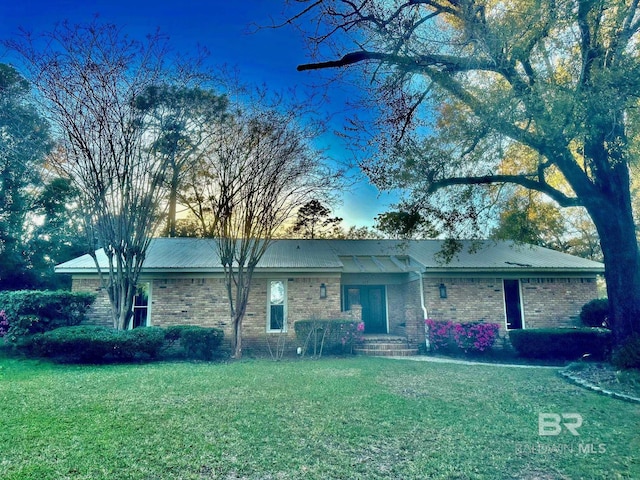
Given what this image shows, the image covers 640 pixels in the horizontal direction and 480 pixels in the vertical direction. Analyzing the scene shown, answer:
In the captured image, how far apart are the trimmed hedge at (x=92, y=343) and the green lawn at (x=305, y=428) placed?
1.58 m

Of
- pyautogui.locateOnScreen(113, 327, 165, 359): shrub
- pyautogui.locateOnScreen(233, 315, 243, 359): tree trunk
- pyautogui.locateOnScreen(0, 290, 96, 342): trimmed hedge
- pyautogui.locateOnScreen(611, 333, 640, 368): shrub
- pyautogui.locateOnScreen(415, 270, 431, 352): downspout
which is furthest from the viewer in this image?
pyautogui.locateOnScreen(415, 270, 431, 352): downspout

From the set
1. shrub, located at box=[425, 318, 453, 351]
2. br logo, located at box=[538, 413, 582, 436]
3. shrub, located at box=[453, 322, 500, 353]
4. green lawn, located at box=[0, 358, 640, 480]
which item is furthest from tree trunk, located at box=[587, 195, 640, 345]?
shrub, located at box=[425, 318, 453, 351]

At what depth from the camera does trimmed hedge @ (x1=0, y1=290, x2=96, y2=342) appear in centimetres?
981

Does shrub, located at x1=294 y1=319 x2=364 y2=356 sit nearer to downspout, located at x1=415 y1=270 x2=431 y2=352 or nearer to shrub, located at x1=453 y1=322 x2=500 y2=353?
downspout, located at x1=415 y1=270 x2=431 y2=352

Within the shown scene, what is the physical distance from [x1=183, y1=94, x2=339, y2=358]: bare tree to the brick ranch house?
1.31 m

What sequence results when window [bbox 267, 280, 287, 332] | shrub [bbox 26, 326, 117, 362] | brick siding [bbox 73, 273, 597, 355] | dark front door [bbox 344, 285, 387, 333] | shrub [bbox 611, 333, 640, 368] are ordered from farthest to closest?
dark front door [bbox 344, 285, 387, 333], window [bbox 267, 280, 287, 332], brick siding [bbox 73, 273, 597, 355], shrub [bbox 26, 326, 117, 362], shrub [bbox 611, 333, 640, 368]

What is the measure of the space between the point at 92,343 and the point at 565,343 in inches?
516

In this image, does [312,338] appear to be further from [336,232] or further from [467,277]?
[336,232]

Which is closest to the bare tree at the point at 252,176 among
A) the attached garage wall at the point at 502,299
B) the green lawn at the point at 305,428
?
the green lawn at the point at 305,428

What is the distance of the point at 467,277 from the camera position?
1294 cm

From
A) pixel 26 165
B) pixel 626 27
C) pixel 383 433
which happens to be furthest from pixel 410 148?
pixel 26 165

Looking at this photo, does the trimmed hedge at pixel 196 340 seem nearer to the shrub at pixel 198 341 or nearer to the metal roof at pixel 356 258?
the shrub at pixel 198 341

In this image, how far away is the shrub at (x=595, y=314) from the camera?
1216cm

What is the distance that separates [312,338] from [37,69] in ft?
35.0
